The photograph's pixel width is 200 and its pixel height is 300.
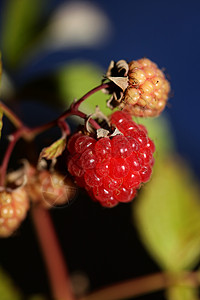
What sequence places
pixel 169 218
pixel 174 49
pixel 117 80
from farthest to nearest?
pixel 174 49 → pixel 169 218 → pixel 117 80

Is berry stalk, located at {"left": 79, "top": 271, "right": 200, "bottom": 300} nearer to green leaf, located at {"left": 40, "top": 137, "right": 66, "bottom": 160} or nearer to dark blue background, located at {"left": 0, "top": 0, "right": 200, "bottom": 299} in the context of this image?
dark blue background, located at {"left": 0, "top": 0, "right": 200, "bottom": 299}

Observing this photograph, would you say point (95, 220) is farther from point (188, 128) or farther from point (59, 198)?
point (188, 128)

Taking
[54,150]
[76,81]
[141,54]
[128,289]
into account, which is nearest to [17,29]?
[76,81]

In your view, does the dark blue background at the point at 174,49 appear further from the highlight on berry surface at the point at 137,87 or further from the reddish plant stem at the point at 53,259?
Result: the highlight on berry surface at the point at 137,87

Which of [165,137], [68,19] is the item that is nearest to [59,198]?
[165,137]

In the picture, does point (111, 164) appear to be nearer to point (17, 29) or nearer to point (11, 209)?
point (11, 209)

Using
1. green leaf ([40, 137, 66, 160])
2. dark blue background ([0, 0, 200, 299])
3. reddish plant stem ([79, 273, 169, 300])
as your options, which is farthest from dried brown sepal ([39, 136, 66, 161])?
dark blue background ([0, 0, 200, 299])

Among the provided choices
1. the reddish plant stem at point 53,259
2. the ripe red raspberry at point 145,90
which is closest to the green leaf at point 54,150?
the ripe red raspberry at point 145,90
